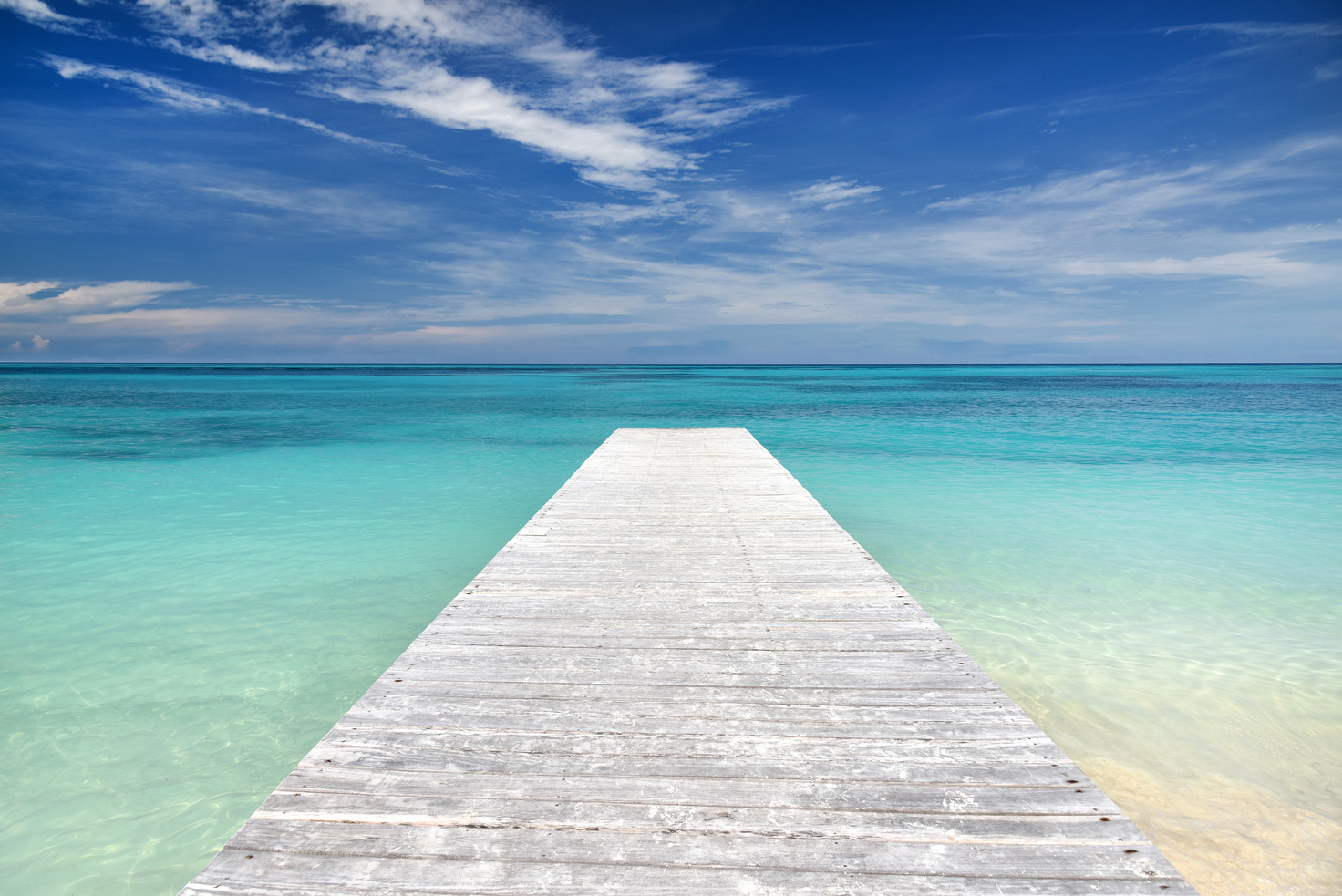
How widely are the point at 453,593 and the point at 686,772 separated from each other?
4.50 metres

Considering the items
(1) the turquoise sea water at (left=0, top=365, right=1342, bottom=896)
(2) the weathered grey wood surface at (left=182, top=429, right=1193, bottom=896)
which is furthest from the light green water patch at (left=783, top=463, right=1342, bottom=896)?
(2) the weathered grey wood surface at (left=182, top=429, right=1193, bottom=896)

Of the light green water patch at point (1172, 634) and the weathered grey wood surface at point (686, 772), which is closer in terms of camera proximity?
the weathered grey wood surface at point (686, 772)

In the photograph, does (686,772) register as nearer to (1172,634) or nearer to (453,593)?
(453,593)

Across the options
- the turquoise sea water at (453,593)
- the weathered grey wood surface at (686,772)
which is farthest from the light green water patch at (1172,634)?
the weathered grey wood surface at (686,772)

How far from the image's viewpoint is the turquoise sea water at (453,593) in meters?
3.16

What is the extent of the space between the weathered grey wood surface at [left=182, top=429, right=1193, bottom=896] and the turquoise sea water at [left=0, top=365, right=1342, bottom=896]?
1250 mm

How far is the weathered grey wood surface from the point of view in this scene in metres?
1.82

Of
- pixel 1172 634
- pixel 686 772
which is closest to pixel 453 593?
pixel 686 772

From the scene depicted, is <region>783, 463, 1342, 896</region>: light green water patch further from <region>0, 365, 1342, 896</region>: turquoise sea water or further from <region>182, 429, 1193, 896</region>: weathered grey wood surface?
<region>182, 429, 1193, 896</region>: weathered grey wood surface

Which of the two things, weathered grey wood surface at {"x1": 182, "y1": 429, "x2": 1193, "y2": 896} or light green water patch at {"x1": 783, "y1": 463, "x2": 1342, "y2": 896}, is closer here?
weathered grey wood surface at {"x1": 182, "y1": 429, "x2": 1193, "y2": 896}

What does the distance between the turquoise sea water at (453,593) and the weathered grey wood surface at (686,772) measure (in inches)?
49.2

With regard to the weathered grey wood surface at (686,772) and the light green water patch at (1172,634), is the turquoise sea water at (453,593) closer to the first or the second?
the light green water patch at (1172,634)

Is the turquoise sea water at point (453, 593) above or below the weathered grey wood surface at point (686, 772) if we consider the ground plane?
below

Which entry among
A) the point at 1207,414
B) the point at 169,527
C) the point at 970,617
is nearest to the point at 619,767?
the point at 970,617
